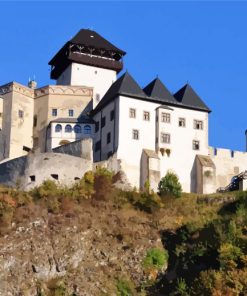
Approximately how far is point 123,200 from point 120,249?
5.85 metres

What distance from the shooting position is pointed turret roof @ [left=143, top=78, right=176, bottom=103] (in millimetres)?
A: 71375

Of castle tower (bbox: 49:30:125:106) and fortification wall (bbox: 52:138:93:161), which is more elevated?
castle tower (bbox: 49:30:125:106)

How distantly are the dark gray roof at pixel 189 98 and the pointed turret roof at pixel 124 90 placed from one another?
11.8 ft

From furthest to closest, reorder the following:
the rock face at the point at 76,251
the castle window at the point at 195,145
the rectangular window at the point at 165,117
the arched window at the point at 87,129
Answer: the arched window at the point at 87,129 → the castle window at the point at 195,145 → the rectangular window at the point at 165,117 → the rock face at the point at 76,251

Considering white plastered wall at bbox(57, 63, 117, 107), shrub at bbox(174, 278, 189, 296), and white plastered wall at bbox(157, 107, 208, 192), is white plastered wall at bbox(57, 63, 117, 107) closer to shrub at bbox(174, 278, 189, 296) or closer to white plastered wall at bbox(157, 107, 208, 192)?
white plastered wall at bbox(157, 107, 208, 192)

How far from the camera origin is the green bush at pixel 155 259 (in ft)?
181

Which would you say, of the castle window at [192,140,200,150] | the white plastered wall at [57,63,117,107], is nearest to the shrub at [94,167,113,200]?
the castle window at [192,140,200,150]

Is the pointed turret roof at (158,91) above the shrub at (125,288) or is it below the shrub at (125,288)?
above

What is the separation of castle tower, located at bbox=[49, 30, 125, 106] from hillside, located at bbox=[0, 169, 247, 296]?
17.8 meters

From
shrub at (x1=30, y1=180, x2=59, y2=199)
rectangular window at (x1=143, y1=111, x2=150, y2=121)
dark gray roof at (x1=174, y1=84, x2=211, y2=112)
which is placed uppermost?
dark gray roof at (x1=174, y1=84, x2=211, y2=112)

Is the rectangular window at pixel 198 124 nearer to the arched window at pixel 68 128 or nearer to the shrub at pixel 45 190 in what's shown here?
the arched window at pixel 68 128

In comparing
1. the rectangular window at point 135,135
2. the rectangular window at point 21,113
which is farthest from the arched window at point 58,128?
the rectangular window at point 135,135

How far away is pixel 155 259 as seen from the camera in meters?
55.5

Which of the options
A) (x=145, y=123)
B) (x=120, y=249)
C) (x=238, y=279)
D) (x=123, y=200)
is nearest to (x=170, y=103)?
(x=145, y=123)
